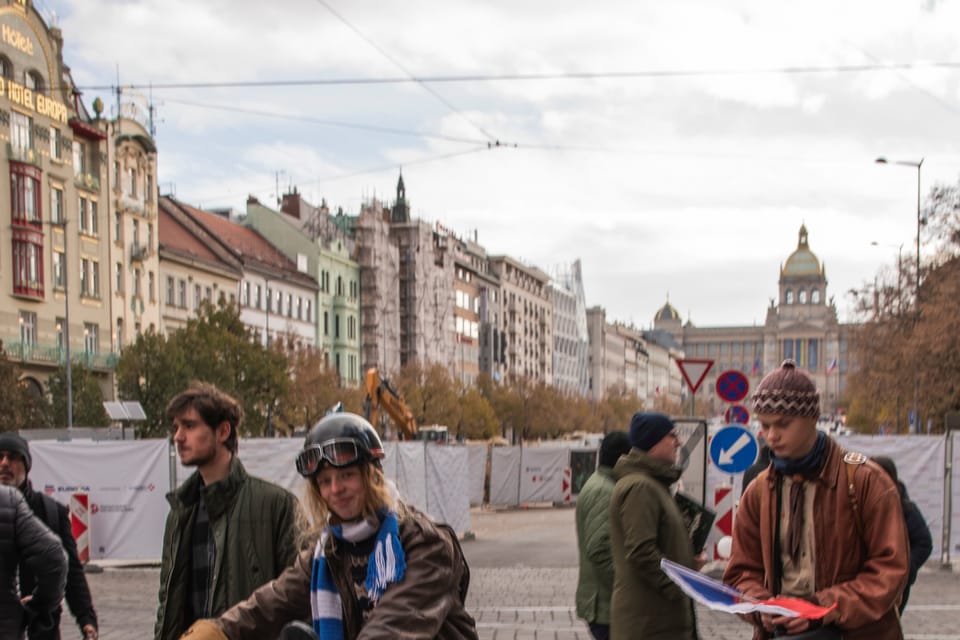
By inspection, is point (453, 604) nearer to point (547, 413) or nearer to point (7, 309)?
point (7, 309)

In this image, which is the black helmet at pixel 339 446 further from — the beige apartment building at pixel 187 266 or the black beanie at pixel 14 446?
the beige apartment building at pixel 187 266

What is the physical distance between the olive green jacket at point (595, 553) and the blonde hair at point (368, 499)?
12.4 ft

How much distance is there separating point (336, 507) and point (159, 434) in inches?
2032

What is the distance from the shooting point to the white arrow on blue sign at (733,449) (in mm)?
15922

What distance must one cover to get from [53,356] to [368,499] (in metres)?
55.9

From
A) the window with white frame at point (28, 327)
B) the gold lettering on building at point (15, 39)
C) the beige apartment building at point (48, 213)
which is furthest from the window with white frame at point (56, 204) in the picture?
the gold lettering on building at point (15, 39)

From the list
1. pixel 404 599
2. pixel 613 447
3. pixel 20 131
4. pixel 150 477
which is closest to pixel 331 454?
pixel 404 599

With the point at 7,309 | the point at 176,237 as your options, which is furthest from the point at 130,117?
the point at 7,309

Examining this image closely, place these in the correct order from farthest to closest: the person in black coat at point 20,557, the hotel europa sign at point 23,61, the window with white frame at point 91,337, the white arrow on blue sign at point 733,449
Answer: the window with white frame at point 91,337 → the hotel europa sign at point 23,61 → the white arrow on blue sign at point 733,449 → the person in black coat at point 20,557

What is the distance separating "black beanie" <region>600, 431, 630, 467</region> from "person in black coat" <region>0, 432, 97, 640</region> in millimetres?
2978

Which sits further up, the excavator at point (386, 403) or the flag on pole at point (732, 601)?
the flag on pole at point (732, 601)

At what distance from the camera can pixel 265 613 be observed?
3871 mm

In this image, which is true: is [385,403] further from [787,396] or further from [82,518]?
[787,396]

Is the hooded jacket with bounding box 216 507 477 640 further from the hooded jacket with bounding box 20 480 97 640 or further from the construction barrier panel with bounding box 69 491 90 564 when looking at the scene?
the construction barrier panel with bounding box 69 491 90 564
